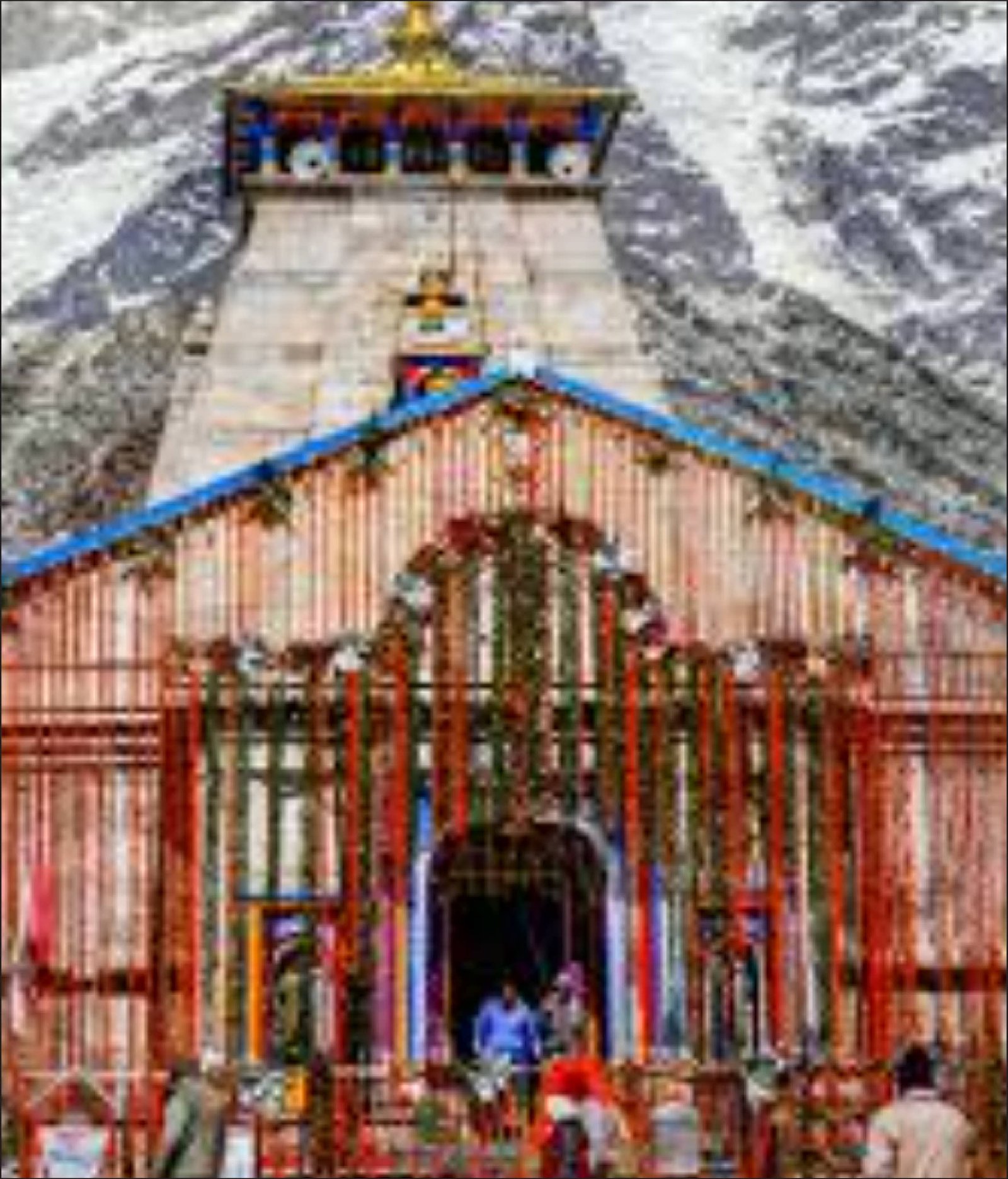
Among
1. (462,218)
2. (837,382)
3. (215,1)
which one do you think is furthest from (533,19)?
(462,218)

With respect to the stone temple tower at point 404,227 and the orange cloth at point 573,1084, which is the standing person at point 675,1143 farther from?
the stone temple tower at point 404,227

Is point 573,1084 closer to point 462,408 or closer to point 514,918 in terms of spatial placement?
point 462,408

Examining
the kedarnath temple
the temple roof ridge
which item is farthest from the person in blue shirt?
the temple roof ridge

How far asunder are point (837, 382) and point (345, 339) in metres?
48.7

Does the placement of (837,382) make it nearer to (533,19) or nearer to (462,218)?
(533,19)

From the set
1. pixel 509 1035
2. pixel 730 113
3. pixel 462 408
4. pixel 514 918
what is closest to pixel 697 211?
pixel 730 113

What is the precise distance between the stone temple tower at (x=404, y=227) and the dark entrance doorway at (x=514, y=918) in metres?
16.2

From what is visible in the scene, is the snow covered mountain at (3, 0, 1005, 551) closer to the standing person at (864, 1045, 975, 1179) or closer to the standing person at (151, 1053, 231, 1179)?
the standing person at (151, 1053, 231, 1179)

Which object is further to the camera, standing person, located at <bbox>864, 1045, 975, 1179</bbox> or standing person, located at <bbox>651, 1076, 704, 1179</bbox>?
standing person, located at <bbox>651, 1076, 704, 1179</bbox>

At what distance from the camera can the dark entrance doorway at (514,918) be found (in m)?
31.6

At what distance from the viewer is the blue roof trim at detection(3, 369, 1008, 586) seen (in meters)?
30.7

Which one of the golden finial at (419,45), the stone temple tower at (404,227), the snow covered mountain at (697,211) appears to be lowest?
the stone temple tower at (404,227)

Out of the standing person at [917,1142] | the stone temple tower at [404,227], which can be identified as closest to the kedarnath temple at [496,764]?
the standing person at [917,1142]

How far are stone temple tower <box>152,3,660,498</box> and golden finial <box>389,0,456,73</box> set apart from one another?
0.05 metres
